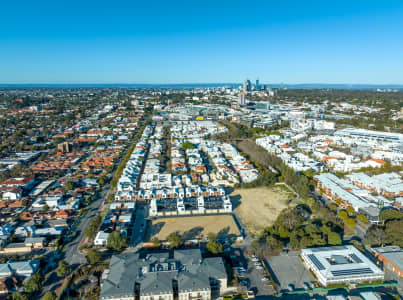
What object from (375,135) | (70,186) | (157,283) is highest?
(375,135)

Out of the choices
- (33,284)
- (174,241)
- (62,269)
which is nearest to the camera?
(33,284)

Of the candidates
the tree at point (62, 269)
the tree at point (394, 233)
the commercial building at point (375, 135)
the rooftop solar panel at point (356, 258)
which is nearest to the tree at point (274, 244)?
the rooftop solar panel at point (356, 258)

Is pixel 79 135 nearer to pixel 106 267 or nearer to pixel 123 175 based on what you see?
pixel 123 175

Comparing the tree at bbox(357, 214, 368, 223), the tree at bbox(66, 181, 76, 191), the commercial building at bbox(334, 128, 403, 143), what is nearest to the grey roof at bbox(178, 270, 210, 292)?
the tree at bbox(357, 214, 368, 223)

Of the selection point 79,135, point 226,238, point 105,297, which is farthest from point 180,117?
point 105,297

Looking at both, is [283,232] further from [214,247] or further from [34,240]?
[34,240]

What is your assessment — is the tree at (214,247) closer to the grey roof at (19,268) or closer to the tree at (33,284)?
the tree at (33,284)

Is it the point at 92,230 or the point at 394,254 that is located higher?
the point at 92,230

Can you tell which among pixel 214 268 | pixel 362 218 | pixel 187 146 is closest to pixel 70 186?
pixel 214 268

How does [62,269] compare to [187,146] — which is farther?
[187,146]
